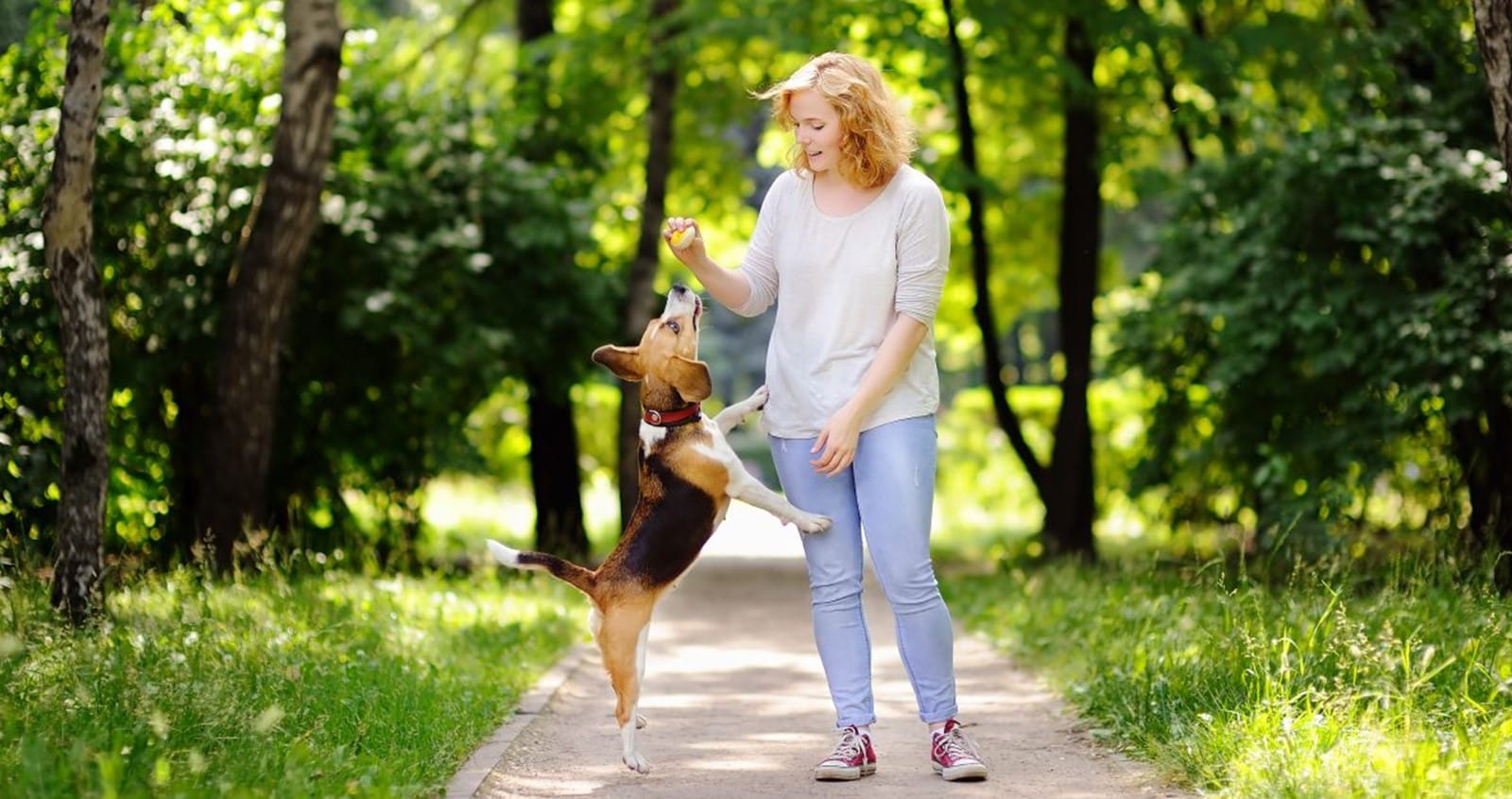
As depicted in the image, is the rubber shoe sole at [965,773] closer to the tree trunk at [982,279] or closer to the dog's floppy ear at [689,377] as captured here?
the dog's floppy ear at [689,377]

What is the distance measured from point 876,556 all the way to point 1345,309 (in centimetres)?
652

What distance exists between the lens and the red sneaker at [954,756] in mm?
5730

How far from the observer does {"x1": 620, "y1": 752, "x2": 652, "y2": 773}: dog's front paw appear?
586 cm

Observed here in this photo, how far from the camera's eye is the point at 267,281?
10609mm

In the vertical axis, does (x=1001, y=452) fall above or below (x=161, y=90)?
below

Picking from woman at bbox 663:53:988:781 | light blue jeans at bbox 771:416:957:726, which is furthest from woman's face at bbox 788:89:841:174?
light blue jeans at bbox 771:416:957:726

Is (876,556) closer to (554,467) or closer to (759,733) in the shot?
(759,733)

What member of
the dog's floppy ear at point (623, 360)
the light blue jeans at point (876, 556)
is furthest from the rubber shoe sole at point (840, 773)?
the dog's floppy ear at point (623, 360)

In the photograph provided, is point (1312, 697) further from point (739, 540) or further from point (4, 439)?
point (739, 540)

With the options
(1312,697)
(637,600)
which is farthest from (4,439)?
(1312,697)

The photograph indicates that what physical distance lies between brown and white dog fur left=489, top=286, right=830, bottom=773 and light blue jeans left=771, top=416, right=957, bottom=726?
111mm

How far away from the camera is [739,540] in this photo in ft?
66.5

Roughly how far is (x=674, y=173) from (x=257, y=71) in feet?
21.0

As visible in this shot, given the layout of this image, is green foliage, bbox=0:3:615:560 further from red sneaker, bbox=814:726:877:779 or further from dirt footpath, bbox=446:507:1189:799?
red sneaker, bbox=814:726:877:779
